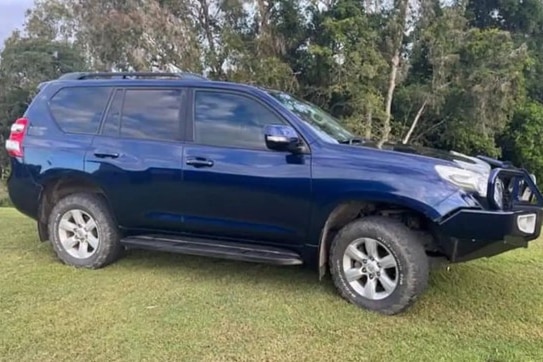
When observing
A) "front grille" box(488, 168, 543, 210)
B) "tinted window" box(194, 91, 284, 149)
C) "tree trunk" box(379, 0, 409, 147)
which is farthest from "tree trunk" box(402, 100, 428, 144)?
"tinted window" box(194, 91, 284, 149)

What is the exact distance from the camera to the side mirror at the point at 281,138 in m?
3.73

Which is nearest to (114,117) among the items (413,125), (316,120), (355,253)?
(316,120)

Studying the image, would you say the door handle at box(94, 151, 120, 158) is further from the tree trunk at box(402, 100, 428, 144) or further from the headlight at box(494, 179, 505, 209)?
the tree trunk at box(402, 100, 428, 144)

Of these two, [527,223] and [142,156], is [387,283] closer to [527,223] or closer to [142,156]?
[527,223]

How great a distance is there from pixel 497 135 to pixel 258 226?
2521 cm

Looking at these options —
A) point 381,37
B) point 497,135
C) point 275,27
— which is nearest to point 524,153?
point 497,135

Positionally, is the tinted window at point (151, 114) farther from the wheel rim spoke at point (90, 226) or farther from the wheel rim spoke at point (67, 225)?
the wheel rim spoke at point (67, 225)

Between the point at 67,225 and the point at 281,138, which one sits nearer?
the point at 281,138

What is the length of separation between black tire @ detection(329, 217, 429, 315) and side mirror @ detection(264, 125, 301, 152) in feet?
2.38

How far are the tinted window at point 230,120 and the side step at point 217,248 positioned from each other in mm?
804

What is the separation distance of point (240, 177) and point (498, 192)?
6.11 feet

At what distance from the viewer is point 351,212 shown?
3.90 metres

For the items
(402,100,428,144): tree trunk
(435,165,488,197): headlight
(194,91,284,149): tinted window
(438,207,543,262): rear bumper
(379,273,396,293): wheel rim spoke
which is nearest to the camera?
(438,207,543,262): rear bumper

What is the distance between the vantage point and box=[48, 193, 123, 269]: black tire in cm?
450
